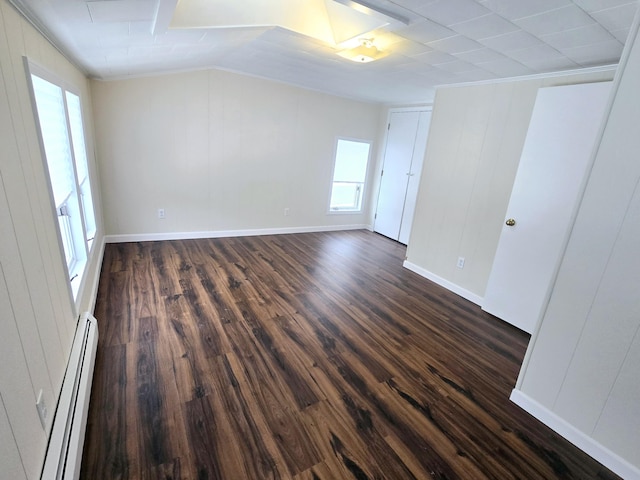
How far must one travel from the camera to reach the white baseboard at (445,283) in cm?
334

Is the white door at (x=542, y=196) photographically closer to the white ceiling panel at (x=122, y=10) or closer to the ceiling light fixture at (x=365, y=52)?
the ceiling light fixture at (x=365, y=52)

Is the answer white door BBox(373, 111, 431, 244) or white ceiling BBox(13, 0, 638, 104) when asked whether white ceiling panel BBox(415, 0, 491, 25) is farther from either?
white door BBox(373, 111, 431, 244)

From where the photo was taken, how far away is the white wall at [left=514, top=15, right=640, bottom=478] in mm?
1468

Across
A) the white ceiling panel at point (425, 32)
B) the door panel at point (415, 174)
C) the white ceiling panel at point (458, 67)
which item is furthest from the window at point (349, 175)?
the white ceiling panel at point (425, 32)

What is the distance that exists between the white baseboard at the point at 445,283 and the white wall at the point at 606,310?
5.13 ft

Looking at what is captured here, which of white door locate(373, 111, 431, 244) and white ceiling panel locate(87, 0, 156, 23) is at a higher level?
white ceiling panel locate(87, 0, 156, 23)

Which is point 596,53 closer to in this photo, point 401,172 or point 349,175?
point 401,172

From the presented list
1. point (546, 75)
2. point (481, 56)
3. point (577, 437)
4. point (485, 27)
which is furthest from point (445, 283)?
point (485, 27)

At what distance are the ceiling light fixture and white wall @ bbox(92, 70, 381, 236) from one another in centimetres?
209

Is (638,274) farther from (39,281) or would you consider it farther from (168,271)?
(168,271)

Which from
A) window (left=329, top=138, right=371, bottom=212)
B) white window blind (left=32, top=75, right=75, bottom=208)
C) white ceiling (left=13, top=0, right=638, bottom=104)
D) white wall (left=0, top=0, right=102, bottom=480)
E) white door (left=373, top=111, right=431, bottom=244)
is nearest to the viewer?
white wall (left=0, top=0, right=102, bottom=480)

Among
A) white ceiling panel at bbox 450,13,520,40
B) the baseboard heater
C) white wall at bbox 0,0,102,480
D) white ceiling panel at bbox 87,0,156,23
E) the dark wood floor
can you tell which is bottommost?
the dark wood floor

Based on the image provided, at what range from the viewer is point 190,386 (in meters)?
1.84

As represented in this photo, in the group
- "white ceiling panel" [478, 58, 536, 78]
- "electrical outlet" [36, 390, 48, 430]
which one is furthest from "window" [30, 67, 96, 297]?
"white ceiling panel" [478, 58, 536, 78]
